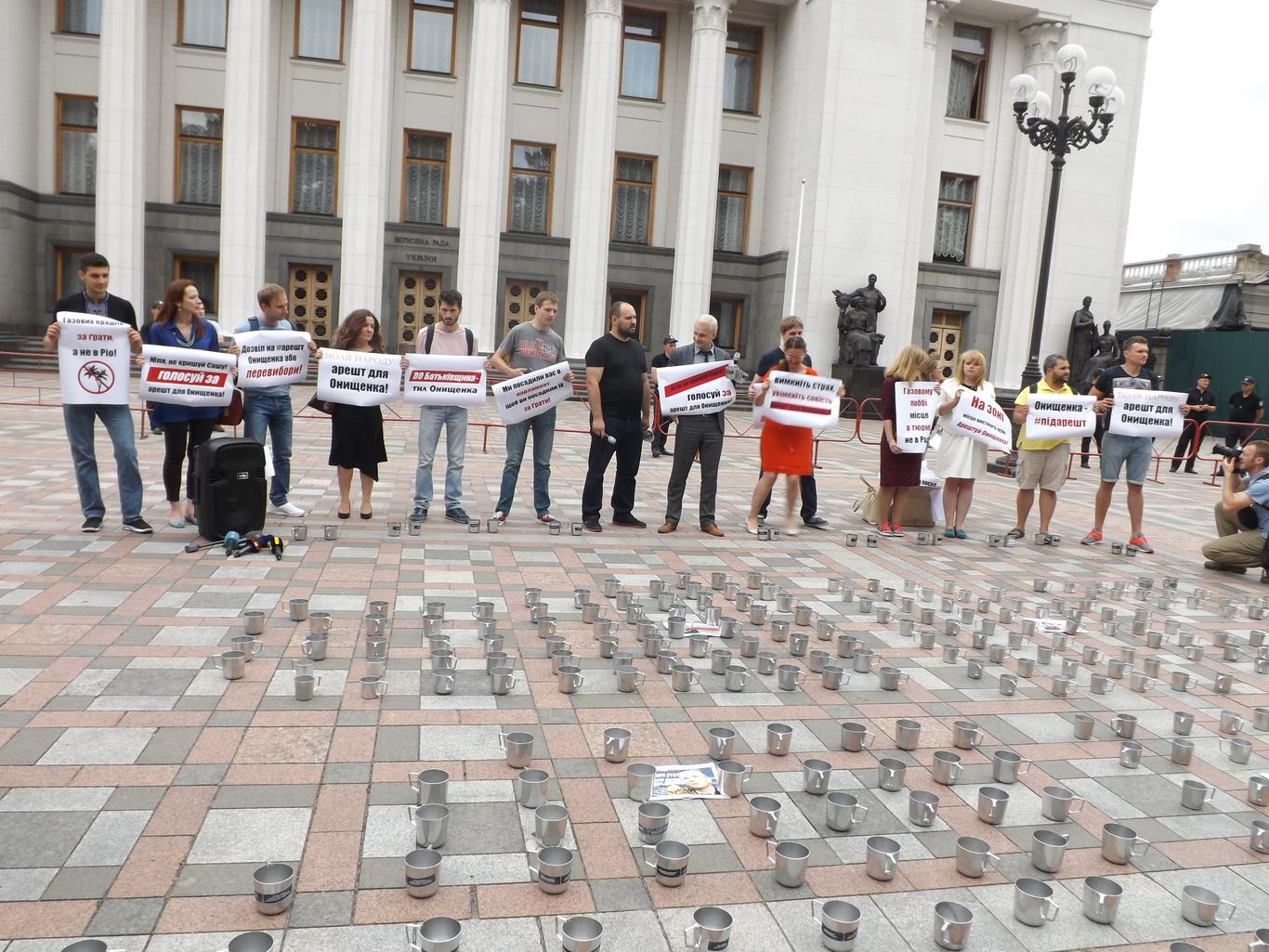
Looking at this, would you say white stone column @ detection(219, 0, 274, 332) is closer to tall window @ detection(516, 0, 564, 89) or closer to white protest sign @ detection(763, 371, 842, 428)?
tall window @ detection(516, 0, 564, 89)

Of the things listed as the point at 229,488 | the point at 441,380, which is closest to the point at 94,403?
the point at 229,488

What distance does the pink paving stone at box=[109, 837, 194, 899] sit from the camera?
2992 millimetres

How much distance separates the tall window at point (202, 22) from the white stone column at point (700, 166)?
1451cm

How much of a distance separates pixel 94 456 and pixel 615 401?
447 cm

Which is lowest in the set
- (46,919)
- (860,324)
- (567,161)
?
(46,919)

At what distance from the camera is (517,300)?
31.9m

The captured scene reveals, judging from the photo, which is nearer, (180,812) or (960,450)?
(180,812)

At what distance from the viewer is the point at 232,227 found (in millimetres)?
27453

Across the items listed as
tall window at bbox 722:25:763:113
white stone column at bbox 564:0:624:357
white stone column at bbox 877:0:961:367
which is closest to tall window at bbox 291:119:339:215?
white stone column at bbox 564:0:624:357

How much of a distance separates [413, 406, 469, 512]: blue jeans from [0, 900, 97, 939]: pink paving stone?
6.30 m

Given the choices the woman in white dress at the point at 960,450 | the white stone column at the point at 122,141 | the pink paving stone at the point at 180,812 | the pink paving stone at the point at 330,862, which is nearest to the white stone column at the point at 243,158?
the white stone column at the point at 122,141

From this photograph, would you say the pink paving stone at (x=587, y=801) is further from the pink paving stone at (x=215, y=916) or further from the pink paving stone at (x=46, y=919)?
the pink paving stone at (x=46, y=919)

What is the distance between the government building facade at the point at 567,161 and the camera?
27781mm

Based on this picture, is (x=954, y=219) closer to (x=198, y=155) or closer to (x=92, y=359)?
(x=198, y=155)
